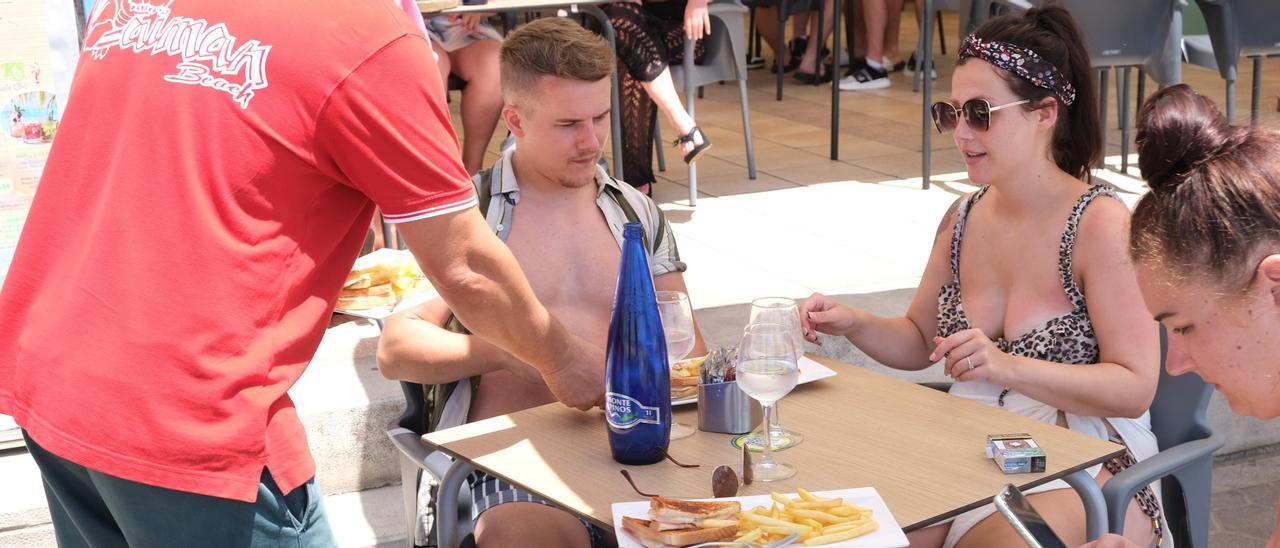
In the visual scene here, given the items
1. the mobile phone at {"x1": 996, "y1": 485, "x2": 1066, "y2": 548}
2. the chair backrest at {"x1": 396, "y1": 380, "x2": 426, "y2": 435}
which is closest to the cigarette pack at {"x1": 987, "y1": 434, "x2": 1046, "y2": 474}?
the mobile phone at {"x1": 996, "y1": 485, "x2": 1066, "y2": 548}

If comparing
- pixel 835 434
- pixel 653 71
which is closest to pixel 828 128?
pixel 653 71

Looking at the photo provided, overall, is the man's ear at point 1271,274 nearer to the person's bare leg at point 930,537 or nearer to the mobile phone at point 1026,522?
the mobile phone at point 1026,522

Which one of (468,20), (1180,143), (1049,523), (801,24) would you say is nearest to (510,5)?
(468,20)

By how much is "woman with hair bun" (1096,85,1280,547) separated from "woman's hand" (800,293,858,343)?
2.87 ft

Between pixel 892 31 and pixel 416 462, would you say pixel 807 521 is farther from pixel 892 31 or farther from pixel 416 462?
pixel 892 31

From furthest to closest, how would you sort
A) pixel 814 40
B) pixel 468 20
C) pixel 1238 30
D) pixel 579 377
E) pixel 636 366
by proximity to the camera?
pixel 814 40
pixel 1238 30
pixel 468 20
pixel 579 377
pixel 636 366

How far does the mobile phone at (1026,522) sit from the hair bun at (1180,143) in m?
0.45

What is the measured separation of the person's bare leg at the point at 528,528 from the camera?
226cm

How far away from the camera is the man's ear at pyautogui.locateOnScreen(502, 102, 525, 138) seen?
2773mm

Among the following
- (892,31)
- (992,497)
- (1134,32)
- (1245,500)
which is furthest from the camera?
(892,31)

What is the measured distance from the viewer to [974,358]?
2.38 metres

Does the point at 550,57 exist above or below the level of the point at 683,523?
above

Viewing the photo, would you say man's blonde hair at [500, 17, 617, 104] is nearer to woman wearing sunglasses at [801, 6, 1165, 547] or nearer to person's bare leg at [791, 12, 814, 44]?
woman wearing sunglasses at [801, 6, 1165, 547]

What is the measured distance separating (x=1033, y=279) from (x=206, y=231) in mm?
1595
